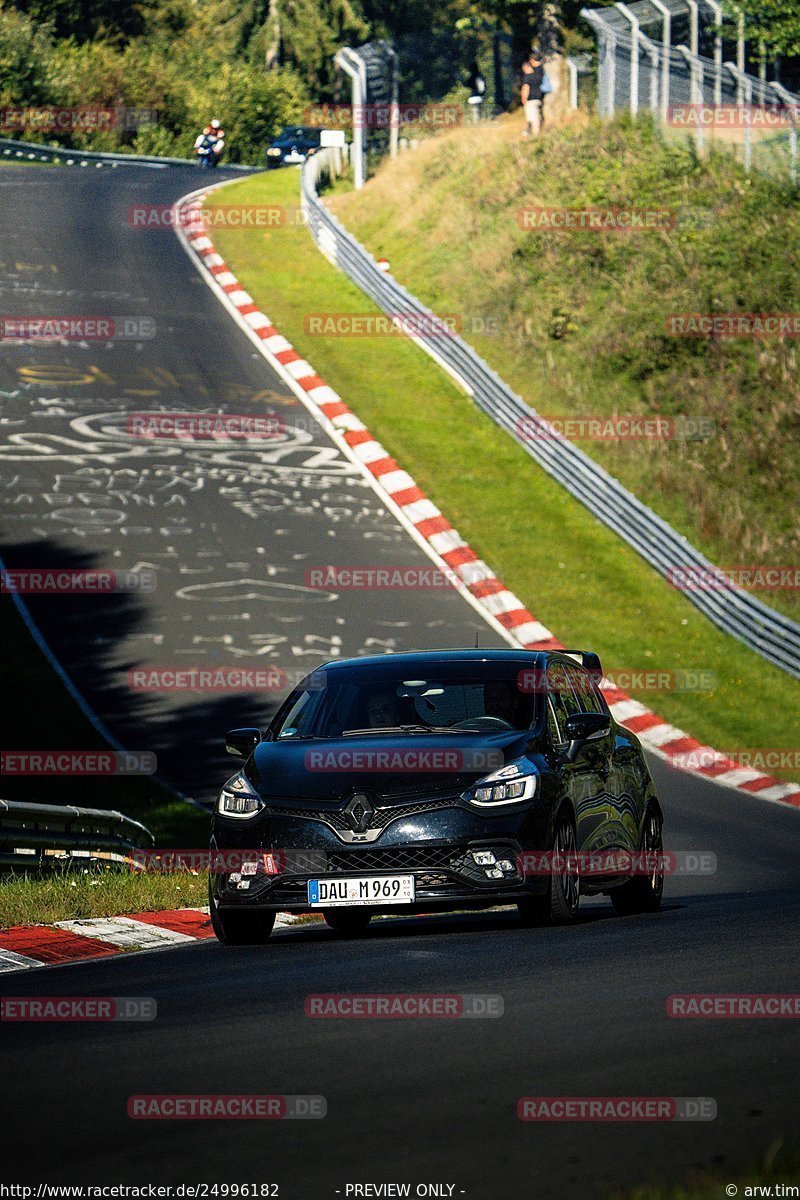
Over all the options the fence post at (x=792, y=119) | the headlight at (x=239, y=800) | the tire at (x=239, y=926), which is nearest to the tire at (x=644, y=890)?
the tire at (x=239, y=926)

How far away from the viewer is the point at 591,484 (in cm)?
2764

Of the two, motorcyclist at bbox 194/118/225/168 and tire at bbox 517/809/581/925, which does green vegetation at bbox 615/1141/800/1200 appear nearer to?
tire at bbox 517/809/581/925

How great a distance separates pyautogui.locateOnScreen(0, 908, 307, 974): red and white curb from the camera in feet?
32.8

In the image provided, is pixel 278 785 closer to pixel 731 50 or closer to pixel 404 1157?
pixel 404 1157

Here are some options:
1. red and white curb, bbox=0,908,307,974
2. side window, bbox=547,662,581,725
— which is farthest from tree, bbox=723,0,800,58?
red and white curb, bbox=0,908,307,974

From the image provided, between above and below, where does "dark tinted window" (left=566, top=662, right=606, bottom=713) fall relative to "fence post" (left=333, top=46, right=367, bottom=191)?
below

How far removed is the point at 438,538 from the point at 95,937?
15610mm

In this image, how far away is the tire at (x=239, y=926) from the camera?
10.2 m

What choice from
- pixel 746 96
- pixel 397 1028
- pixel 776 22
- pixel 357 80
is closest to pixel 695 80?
pixel 746 96

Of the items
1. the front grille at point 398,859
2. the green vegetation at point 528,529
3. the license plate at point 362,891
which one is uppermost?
the front grille at point 398,859

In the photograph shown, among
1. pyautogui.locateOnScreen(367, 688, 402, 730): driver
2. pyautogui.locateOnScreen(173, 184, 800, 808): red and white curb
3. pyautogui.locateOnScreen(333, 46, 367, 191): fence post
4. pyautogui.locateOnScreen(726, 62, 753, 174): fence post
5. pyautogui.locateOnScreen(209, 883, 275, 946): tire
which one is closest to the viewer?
pyautogui.locateOnScreen(209, 883, 275, 946): tire

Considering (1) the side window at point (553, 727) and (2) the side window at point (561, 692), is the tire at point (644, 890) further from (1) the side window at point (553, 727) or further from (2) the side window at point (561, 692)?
(1) the side window at point (553, 727)

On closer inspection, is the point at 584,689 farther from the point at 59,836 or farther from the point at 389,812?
the point at 59,836

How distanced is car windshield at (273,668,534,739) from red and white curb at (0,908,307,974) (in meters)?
1.45
